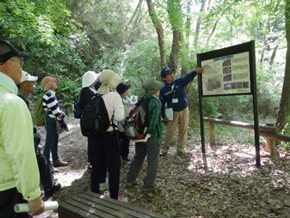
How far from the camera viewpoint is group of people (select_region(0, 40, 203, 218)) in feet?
4.73

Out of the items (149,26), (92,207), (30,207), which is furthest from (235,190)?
(149,26)

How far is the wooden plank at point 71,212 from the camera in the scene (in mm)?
2146

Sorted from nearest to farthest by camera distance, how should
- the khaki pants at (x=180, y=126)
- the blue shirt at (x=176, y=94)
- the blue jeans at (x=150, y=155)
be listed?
1. the blue jeans at (x=150, y=155)
2. the blue shirt at (x=176, y=94)
3. the khaki pants at (x=180, y=126)

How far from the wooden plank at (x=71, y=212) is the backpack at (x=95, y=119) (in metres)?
1.02

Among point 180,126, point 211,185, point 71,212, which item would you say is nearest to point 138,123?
point 71,212

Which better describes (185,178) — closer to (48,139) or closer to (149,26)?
(48,139)

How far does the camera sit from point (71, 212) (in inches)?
88.5

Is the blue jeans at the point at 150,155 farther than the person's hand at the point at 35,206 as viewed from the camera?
Yes

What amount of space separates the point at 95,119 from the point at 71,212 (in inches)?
49.3

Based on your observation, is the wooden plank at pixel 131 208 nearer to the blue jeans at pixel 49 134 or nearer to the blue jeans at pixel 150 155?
the blue jeans at pixel 150 155

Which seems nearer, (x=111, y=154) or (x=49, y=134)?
(x=111, y=154)

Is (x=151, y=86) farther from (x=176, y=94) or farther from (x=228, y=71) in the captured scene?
(x=228, y=71)

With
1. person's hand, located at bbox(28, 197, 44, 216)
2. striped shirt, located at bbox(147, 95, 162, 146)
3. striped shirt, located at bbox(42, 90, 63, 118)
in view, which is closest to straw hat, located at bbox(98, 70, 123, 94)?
striped shirt, located at bbox(147, 95, 162, 146)

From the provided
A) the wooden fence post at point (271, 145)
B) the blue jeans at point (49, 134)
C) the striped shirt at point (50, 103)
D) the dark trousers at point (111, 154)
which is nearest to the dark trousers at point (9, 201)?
the dark trousers at point (111, 154)
